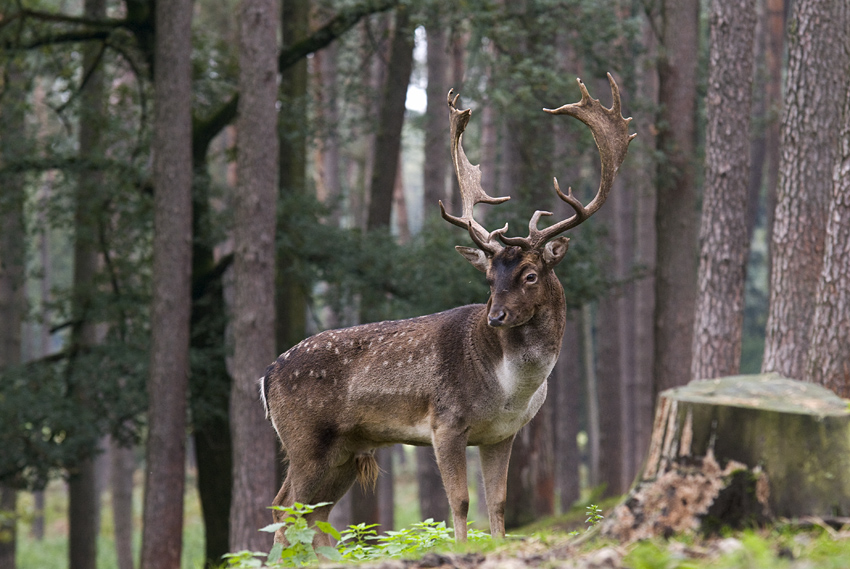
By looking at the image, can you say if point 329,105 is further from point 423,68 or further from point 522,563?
point 423,68

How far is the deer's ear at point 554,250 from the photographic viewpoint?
6621 mm

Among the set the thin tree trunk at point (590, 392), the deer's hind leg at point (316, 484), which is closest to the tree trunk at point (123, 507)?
the thin tree trunk at point (590, 392)

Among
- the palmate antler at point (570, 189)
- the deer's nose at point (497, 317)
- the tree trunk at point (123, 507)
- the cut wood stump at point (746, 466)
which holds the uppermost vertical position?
the palmate antler at point (570, 189)

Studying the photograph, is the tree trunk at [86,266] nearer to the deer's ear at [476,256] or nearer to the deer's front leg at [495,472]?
the deer's front leg at [495,472]

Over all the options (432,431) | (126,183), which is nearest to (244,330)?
(126,183)

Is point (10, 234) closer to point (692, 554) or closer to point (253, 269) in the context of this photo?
point (253, 269)

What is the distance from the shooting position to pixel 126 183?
14.8 m

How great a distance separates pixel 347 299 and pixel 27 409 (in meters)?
4.90

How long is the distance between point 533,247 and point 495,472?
1.64 meters

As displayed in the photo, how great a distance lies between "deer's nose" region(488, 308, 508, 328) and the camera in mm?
6121

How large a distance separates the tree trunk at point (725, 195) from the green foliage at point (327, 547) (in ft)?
20.6

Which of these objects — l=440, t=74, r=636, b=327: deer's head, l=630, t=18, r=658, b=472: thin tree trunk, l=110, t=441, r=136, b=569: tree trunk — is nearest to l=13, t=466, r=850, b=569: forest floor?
l=440, t=74, r=636, b=327: deer's head

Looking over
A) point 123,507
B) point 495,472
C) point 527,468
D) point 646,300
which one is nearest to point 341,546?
point 495,472

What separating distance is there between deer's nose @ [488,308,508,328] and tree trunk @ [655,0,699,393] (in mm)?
8805
